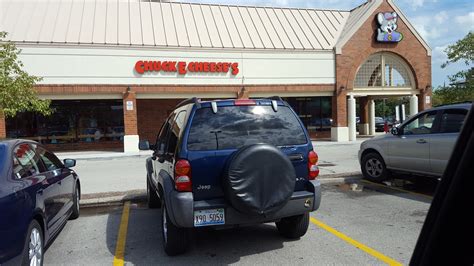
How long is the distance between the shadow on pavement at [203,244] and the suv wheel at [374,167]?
4.20 meters

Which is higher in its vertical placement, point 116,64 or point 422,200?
point 116,64

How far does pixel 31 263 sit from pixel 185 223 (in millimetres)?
1535

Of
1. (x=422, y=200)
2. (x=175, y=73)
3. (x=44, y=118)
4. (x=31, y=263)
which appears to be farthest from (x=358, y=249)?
(x=44, y=118)

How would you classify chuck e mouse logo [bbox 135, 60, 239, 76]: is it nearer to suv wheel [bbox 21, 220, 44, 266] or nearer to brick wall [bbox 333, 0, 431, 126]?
brick wall [bbox 333, 0, 431, 126]

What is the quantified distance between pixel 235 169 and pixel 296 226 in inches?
58.1

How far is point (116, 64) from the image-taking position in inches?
773

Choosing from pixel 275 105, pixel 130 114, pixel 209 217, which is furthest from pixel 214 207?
pixel 130 114

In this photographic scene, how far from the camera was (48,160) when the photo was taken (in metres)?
5.70

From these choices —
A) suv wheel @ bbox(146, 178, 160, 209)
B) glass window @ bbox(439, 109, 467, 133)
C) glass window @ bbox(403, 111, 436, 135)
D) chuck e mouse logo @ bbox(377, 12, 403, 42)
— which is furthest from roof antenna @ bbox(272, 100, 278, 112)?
chuck e mouse logo @ bbox(377, 12, 403, 42)

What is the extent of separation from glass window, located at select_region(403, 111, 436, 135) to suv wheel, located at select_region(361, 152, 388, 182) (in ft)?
3.19

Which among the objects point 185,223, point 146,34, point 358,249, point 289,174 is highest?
point 146,34

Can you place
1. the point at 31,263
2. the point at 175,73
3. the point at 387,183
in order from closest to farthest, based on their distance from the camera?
the point at 31,263
the point at 387,183
the point at 175,73

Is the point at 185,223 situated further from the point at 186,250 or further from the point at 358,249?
the point at 358,249

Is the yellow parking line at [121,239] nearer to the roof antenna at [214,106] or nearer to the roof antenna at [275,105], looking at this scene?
the roof antenna at [214,106]
